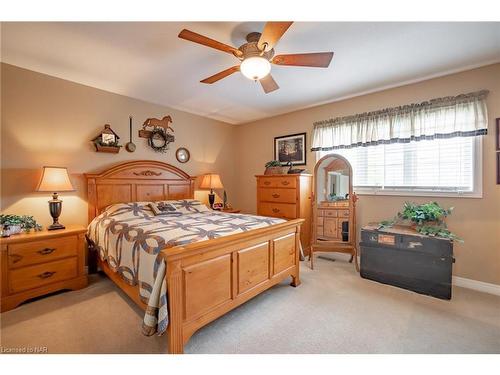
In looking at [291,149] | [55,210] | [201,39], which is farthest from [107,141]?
[291,149]

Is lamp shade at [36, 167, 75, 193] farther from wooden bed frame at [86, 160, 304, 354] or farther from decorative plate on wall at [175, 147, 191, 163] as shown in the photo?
decorative plate on wall at [175, 147, 191, 163]

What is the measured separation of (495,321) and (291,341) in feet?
5.91

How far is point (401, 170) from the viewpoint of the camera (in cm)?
296

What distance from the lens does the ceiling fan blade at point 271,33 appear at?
141cm

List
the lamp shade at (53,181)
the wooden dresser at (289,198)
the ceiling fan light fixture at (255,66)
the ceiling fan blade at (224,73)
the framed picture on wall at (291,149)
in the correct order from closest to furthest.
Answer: the ceiling fan light fixture at (255,66), the ceiling fan blade at (224,73), the lamp shade at (53,181), the wooden dresser at (289,198), the framed picture on wall at (291,149)

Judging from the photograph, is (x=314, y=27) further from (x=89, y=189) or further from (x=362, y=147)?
(x=89, y=189)

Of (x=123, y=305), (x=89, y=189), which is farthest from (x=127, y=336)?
(x=89, y=189)

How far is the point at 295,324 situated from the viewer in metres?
1.82

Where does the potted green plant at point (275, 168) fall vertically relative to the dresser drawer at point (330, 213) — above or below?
above

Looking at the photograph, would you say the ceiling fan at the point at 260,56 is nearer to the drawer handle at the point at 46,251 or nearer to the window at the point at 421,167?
the window at the point at 421,167

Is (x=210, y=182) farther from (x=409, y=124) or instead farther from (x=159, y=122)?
(x=409, y=124)

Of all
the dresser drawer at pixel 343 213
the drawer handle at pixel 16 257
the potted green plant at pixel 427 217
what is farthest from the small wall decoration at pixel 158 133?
the potted green plant at pixel 427 217

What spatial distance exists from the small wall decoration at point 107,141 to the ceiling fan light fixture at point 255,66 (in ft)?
7.57

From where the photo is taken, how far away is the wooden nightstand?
200 centimetres
